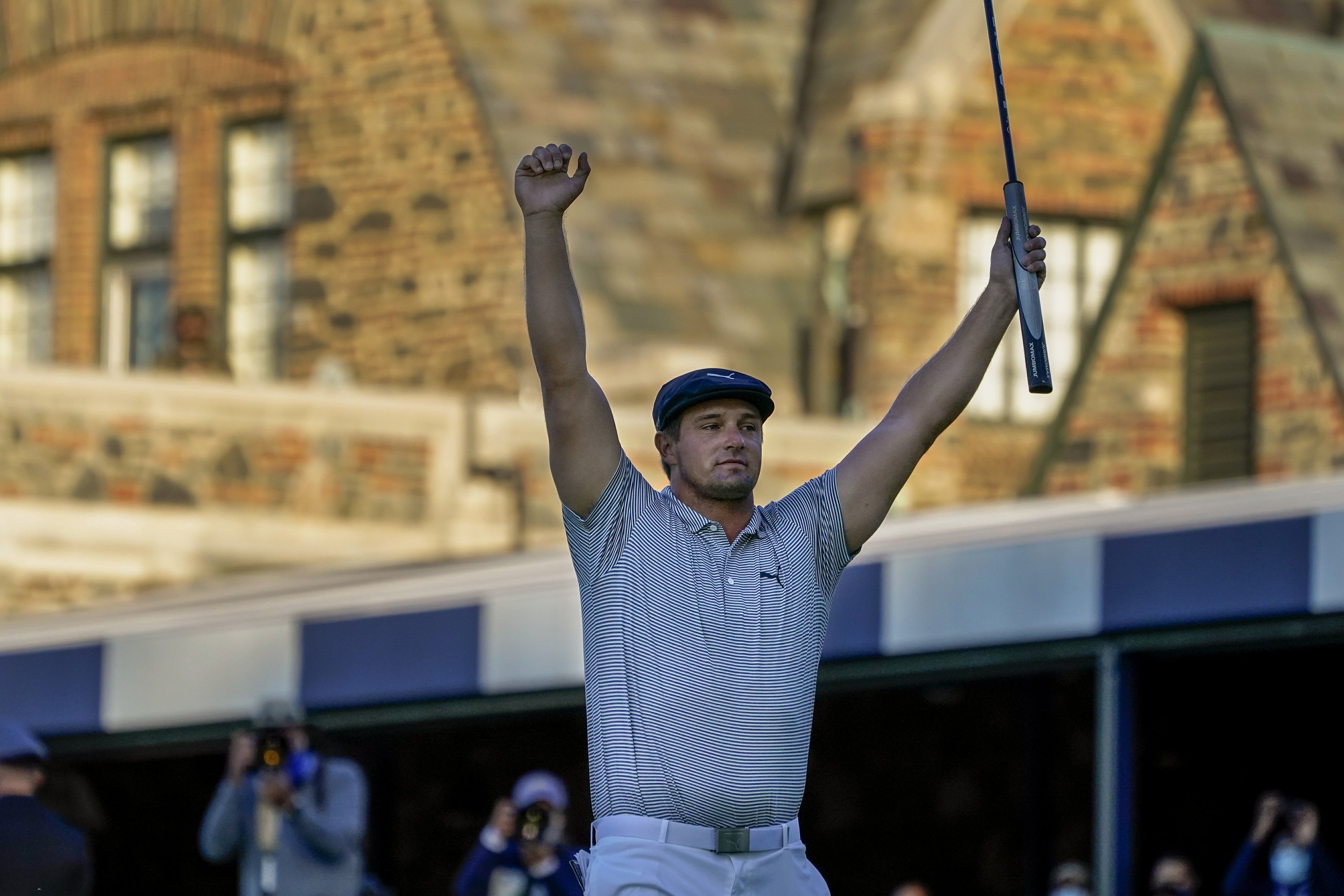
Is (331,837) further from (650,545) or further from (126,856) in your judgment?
(126,856)

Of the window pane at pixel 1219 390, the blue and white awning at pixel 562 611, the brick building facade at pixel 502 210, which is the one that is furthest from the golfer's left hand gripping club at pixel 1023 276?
the brick building facade at pixel 502 210

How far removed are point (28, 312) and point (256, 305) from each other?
1.99 m

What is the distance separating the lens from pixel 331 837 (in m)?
9.47

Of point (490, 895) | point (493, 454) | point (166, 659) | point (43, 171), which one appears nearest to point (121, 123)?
point (43, 171)

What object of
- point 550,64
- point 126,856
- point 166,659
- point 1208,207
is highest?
point 550,64

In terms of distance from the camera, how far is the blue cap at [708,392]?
4.89 metres

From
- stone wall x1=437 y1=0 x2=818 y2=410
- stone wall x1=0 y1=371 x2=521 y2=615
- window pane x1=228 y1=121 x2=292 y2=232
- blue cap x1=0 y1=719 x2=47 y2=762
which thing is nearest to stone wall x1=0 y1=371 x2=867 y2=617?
stone wall x1=0 y1=371 x2=521 y2=615

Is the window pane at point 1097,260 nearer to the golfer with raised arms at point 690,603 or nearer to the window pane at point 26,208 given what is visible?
the window pane at point 26,208

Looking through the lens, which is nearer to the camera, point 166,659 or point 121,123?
point 166,659

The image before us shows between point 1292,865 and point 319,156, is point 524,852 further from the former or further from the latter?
point 319,156

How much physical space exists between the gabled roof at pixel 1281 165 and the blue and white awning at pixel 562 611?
7.10 ft

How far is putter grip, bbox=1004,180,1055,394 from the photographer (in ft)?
16.4

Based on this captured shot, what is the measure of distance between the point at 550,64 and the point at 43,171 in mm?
4084

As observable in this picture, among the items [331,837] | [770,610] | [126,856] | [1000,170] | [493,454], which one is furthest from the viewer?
[1000,170]
